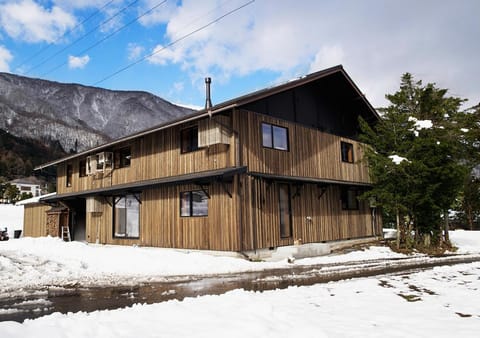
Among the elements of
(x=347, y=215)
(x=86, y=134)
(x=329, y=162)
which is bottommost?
(x=347, y=215)

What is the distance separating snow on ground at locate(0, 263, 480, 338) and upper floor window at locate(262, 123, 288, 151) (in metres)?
7.76

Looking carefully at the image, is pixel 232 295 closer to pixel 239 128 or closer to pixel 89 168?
pixel 239 128

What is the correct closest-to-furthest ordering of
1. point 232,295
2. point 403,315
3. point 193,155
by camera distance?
point 403,315 < point 232,295 < point 193,155

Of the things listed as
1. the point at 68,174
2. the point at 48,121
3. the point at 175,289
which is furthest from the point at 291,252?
the point at 48,121

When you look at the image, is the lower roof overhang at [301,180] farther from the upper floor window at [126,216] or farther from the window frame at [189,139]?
the upper floor window at [126,216]

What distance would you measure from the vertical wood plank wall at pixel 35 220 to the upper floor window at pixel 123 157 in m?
8.40

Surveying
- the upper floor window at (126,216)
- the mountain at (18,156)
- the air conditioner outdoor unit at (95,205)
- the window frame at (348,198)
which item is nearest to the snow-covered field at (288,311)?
the upper floor window at (126,216)

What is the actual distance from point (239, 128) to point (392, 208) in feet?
23.9

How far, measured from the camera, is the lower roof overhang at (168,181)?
12.0m

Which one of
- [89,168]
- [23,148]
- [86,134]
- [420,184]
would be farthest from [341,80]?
[86,134]

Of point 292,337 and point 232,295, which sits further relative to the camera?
point 232,295

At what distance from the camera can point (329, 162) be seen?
17031 mm

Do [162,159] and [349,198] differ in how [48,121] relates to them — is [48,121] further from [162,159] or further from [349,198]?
[349,198]

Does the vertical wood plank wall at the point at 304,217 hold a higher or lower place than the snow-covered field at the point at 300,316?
higher
